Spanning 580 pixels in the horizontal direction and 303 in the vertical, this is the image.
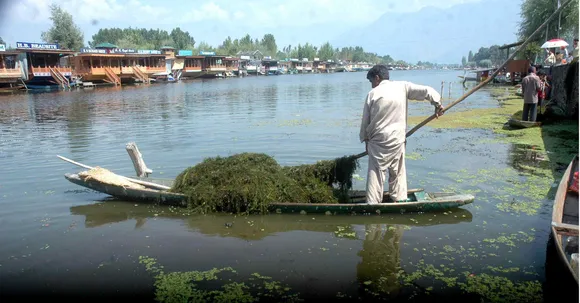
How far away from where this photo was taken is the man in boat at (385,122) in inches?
213

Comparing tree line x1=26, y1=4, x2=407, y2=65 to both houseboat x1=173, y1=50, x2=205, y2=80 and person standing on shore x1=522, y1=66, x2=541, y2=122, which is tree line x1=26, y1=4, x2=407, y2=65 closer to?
houseboat x1=173, y1=50, x2=205, y2=80

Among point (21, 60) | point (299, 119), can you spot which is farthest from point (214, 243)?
point (21, 60)

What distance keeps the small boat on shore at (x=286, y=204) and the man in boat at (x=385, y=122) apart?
280mm

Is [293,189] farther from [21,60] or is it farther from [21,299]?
[21,60]

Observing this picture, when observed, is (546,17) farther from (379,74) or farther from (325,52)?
(325,52)

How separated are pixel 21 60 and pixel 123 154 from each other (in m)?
38.2

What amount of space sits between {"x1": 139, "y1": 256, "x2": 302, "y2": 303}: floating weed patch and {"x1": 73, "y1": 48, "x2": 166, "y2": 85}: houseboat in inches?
1908

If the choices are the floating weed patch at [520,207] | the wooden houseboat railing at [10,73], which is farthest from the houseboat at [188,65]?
the floating weed patch at [520,207]

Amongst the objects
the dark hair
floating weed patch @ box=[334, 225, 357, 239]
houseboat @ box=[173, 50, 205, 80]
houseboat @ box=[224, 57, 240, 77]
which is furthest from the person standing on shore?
houseboat @ box=[224, 57, 240, 77]

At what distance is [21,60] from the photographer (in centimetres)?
4091

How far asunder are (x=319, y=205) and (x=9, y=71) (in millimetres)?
43542

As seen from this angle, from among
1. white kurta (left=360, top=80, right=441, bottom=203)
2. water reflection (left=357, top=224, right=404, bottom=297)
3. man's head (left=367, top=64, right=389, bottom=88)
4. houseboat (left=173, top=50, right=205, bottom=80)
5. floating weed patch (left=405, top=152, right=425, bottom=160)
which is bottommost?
water reflection (left=357, top=224, right=404, bottom=297)

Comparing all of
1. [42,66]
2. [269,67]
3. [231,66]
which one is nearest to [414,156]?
[42,66]

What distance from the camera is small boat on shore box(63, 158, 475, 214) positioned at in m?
5.79
